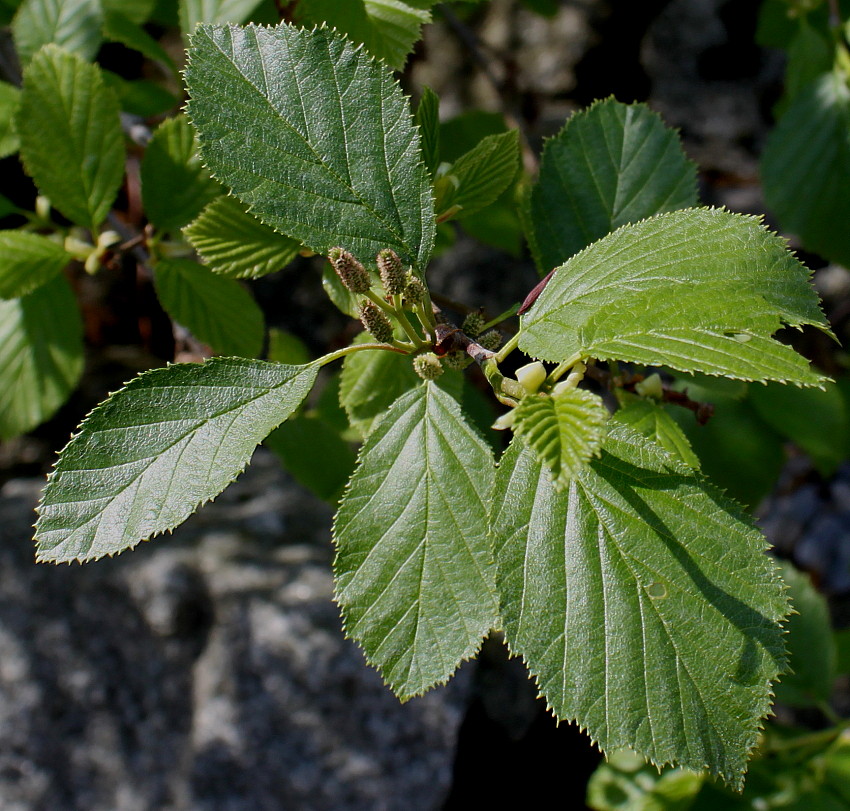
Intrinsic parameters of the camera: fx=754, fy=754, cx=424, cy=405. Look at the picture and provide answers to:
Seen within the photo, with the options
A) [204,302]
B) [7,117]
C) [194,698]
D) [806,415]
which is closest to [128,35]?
[7,117]

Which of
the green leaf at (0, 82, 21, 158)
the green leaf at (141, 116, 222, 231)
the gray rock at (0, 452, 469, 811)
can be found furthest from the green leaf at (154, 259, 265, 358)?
the gray rock at (0, 452, 469, 811)

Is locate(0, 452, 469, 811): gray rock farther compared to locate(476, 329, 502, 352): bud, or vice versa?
locate(0, 452, 469, 811): gray rock

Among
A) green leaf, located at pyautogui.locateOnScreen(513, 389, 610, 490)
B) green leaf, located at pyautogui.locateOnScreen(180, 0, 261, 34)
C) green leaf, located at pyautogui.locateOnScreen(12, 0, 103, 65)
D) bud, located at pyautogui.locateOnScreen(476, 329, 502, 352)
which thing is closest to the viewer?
green leaf, located at pyautogui.locateOnScreen(513, 389, 610, 490)

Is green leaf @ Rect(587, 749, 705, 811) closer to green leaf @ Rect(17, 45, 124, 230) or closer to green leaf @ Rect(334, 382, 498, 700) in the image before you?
green leaf @ Rect(334, 382, 498, 700)

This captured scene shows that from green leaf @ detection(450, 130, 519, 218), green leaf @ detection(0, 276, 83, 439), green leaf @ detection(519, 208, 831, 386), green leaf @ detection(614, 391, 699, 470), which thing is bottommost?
green leaf @ detection(0, 276, 83, 439)

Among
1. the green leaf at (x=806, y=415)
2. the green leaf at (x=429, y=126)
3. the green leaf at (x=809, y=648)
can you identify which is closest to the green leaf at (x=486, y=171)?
the green leaf at (x=429, y=126)

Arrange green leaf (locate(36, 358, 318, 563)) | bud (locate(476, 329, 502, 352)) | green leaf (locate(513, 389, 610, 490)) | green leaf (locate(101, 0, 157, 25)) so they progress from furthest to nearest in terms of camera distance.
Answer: green leaf (locate(101, 0, 157, 25))
bud (locate(476, 329, 502, 352))
green leaf (locate(36, 358, 318, 563))
green leaf (locate(513, 389, 610, 490))

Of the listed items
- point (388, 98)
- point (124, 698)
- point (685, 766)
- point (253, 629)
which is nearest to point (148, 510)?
point (388, 98)
